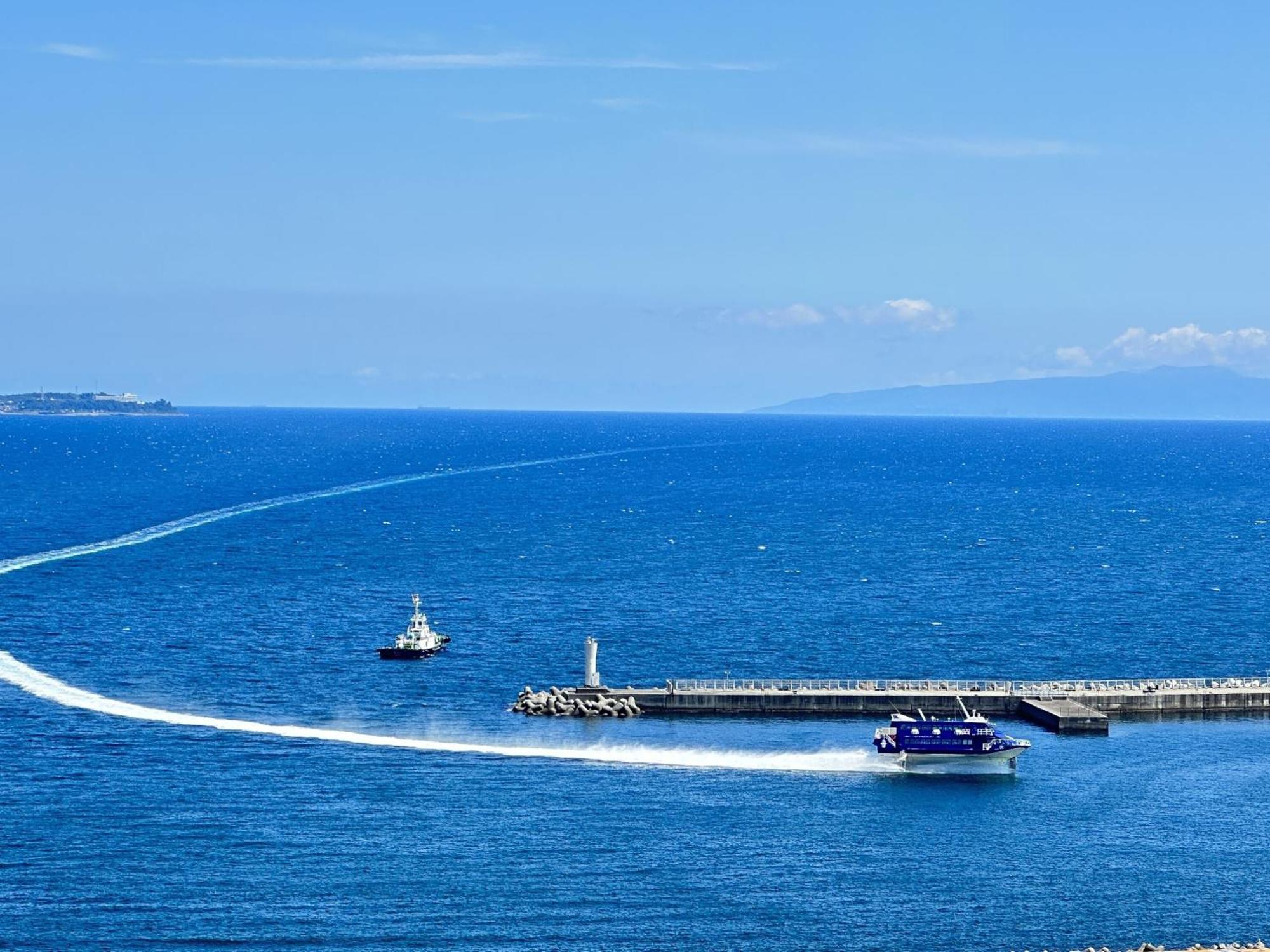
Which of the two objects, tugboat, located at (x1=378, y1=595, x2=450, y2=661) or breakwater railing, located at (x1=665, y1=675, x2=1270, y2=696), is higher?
tugboat, located at (x1=378, y1=595, x2=450, y2=661)

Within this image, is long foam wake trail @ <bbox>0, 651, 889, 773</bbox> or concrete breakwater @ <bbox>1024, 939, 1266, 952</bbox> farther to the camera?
long foam wake trail @ <bbox>0, 651, 889, 773</bbox>

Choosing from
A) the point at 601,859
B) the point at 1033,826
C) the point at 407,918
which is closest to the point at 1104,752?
the point at 1033,826

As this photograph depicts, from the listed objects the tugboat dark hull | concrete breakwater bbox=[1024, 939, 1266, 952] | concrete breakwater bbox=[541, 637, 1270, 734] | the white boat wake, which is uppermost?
the tugboat dark hull

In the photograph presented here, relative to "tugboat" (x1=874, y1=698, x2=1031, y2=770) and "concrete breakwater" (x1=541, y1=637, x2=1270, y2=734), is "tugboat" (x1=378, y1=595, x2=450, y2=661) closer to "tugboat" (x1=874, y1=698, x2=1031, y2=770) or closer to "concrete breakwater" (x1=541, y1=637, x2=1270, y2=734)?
"concrete breakwater" (x1=541, y1=637, x2=1270, y2=734)

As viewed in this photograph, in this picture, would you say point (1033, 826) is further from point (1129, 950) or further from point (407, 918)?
point (407, 918)

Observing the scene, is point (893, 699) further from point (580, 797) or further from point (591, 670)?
point (580, 797)

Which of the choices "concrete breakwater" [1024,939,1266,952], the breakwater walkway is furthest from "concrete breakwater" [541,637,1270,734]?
"concrete breakwater" [1024,939,1266,952]

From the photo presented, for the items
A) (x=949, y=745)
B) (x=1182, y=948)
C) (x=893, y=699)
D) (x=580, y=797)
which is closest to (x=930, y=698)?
(x=893, y=699)
